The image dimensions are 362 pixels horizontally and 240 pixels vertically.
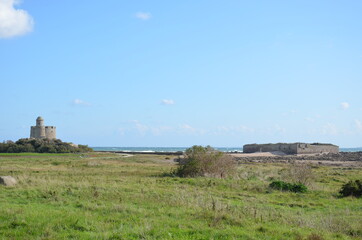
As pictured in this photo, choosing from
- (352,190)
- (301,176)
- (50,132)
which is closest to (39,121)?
(50,132)

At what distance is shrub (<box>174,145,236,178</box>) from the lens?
2853cm

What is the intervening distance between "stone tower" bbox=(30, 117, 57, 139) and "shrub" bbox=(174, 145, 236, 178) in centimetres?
6170

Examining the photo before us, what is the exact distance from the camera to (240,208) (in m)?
14.0

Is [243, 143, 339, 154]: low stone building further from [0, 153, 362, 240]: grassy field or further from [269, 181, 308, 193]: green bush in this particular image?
[0, 153, 362, 240]: grassy field

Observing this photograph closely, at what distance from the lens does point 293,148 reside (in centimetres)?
8400

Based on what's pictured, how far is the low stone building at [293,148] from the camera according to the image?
83.5 meters

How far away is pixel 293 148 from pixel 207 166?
60.0 m

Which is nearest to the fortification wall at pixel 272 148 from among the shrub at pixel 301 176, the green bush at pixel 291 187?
the shrub at pixel 301 176

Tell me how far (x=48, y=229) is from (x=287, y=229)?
6536 millimetres

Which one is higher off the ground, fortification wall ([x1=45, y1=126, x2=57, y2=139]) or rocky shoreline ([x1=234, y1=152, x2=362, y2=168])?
fortification wall ([x1=45, y1=126, x2=57, y2=139])

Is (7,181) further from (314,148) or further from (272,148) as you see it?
(314,148)

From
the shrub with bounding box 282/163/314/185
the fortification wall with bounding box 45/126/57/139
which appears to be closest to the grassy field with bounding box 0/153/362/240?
the shrub with bounding box 282/163/314/185

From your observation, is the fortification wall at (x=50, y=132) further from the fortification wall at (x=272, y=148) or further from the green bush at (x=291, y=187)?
the green bush at (x=291, y=187)

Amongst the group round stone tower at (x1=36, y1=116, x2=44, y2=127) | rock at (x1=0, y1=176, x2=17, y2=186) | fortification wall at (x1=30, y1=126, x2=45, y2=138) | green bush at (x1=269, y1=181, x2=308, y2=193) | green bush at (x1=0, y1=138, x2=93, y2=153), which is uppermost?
round stone tower at (x1=36, y1=116, x2=44, y2=127)
